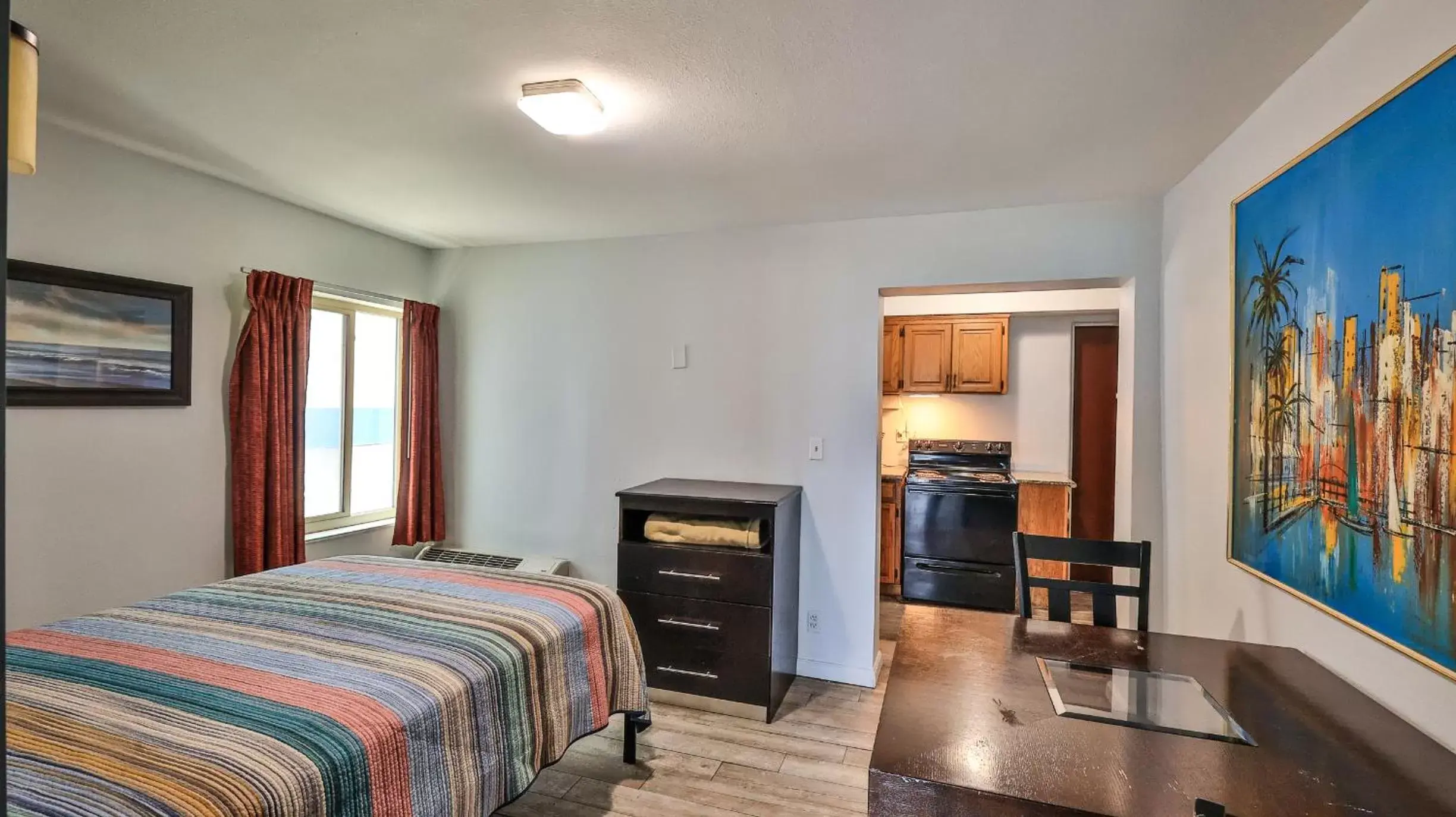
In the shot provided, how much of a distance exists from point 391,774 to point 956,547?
12.5 feet

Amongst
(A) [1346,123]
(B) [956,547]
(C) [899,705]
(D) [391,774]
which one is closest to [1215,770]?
(C) [899,705]

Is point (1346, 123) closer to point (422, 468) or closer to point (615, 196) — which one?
point (615, 196)

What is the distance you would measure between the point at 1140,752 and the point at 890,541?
11.9ft

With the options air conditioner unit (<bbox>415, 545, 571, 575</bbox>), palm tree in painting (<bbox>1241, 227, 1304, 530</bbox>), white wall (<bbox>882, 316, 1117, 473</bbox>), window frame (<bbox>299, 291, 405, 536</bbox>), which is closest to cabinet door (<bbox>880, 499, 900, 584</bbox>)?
white wall (<bbox>882, 316, 1117, 473</bbox>)

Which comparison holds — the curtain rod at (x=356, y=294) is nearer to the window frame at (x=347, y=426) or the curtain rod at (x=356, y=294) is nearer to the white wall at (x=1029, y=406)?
the window frame at (x=347, y=426)

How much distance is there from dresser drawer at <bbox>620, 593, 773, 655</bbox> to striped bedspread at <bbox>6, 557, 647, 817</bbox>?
551 millimetres

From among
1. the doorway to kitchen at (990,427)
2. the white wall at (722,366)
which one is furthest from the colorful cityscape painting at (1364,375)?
the doorway to kitchen at (990,427)

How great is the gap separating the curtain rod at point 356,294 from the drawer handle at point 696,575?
7.03 feet

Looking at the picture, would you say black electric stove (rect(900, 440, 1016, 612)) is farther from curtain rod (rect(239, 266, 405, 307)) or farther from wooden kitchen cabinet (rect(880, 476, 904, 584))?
curtain rod (rect(239, 266, 405, 307))

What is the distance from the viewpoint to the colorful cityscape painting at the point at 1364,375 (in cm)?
130

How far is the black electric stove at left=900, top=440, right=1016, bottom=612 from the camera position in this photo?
14.8 ft

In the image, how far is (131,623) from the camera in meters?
1.95

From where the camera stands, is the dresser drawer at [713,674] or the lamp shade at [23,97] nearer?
the lamp shade at [23,97]

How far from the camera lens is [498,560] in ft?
12.8
